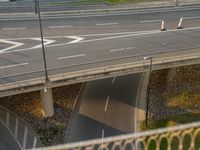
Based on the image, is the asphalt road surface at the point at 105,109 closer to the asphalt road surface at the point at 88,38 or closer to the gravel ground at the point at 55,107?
the gravel ground at the point at 55,107

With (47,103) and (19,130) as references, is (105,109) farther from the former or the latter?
(19,130)

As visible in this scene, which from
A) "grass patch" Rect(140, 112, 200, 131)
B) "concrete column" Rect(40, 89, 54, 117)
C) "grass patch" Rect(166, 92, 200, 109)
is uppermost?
"concrete column" Rect(40, 89, 54, 117)

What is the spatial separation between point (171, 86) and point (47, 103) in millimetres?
8898

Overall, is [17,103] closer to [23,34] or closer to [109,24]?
[23,34]

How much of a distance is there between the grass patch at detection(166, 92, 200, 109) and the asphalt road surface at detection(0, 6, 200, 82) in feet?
11.1

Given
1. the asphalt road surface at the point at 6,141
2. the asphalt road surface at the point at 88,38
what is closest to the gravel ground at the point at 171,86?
the asphalt road surface at the point at 88,38

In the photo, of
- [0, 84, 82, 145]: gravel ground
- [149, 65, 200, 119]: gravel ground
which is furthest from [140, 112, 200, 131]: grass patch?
[0, 84, 82, 145]: gravel ground

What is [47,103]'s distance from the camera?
2420 cm

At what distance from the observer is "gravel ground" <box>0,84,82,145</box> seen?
75.9 feet

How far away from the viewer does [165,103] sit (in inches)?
1010

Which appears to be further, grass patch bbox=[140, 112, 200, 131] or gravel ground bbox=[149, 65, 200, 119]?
gravel ground bbox=[149, 65, 200, 119]

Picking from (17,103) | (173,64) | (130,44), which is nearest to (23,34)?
(17,103)

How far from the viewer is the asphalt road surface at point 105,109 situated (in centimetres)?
2344

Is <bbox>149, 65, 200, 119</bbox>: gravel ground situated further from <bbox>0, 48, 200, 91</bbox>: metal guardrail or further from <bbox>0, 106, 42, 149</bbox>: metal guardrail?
<bbox>0, 106, 42, 149</bbox>: metal guardrail
